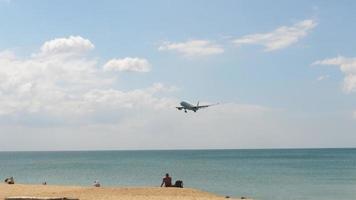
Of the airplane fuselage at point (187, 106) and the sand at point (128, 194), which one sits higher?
the airplane fuselage at point (187, 106)

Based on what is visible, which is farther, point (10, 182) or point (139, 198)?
point (10, 182)

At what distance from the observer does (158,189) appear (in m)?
34.2

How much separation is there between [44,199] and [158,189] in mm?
12315

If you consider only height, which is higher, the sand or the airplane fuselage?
the airplane fuselage

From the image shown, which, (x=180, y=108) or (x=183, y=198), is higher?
(x=180, y=108)

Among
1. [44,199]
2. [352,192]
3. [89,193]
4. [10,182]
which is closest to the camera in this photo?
[44,199]

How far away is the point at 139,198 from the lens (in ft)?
95.6

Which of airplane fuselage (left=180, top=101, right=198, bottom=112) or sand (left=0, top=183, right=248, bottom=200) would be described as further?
airplane fuselage (left=180, top=101, right=198, bottom=112)

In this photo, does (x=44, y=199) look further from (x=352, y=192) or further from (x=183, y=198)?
(x=352, y=192)

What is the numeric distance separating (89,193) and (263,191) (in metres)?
28.7

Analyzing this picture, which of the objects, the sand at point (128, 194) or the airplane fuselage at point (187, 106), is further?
the airplane fuselage at point (187, 106)

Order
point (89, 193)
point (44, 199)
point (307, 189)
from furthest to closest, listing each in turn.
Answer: point (307, 189) → point (89, 193) → point (44, 199)

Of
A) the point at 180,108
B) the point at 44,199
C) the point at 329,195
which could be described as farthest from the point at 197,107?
the point at 44,199

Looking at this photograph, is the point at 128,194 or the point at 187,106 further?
the point at 187,106
